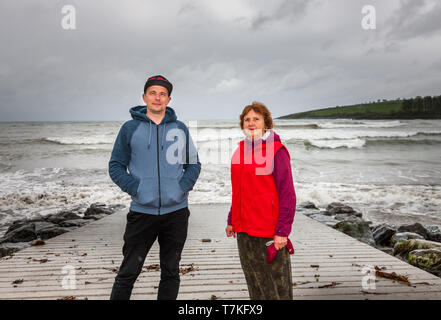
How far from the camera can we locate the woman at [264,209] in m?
2.00

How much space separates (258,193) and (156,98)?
1199 mm

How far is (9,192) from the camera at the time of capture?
12.5m

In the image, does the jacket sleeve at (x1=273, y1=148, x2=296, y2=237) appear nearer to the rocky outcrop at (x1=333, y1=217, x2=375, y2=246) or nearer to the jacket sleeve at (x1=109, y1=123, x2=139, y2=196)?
the jacket sleeve at (x1=109, y1=123, x2=139, y2=196)

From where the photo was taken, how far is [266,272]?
2062mm

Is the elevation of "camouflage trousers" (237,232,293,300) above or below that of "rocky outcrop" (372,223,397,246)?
above

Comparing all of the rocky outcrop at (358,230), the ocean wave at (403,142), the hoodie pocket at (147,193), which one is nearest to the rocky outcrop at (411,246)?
the rocky outcrop at (358,230)

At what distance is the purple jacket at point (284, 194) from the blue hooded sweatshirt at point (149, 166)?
2.79 feet

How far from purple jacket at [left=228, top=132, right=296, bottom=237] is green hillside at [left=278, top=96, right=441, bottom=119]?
250ft

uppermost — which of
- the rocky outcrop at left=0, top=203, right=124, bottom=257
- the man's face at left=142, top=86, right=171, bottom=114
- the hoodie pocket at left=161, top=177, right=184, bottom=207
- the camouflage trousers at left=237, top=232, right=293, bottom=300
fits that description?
the man's face at left=142, top=86, right=171, bottom=114

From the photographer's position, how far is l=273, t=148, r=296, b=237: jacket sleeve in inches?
77.5

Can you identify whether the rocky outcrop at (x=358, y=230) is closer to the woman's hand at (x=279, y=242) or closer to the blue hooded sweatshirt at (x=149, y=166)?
the woman's hand at (x=279, y=242)

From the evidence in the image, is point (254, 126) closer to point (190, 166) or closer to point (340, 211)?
point (190, 166)

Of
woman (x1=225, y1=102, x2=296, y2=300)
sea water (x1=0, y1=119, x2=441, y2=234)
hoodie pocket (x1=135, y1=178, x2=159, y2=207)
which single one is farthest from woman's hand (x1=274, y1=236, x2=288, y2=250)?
sea water (x1=0, y1=119, x2=441, y2=234)
